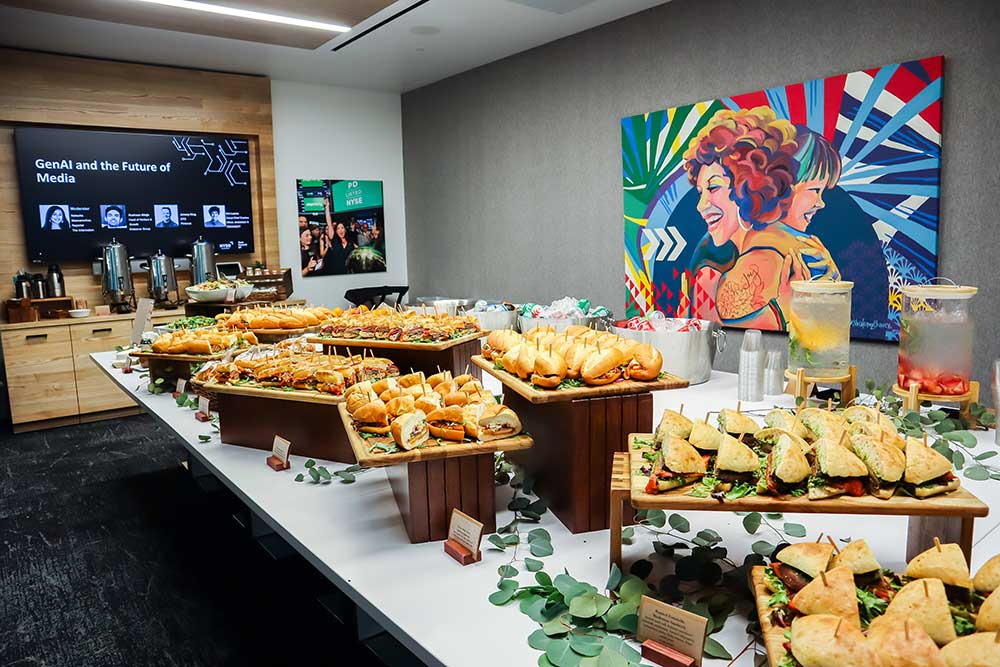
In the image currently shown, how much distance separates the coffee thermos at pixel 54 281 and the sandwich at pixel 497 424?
5.09m

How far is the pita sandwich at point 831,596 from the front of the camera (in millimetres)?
866

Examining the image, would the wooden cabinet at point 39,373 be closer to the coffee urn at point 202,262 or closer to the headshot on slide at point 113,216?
the headshot on slide at point 113,216

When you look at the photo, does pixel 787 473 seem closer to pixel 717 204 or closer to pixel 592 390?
pixel 592 390

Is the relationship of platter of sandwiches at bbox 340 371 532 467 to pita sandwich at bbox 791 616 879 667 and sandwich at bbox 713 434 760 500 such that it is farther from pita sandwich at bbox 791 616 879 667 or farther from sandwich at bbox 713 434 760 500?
pita sandwich at bbox 791 616 879 667

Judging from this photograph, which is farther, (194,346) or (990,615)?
(194,346)

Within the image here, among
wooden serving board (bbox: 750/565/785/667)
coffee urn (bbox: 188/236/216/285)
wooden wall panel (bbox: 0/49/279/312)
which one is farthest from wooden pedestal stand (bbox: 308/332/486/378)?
wooden wall panel (bbox: 0/49/279/312)

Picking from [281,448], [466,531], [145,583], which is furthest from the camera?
[145,583]

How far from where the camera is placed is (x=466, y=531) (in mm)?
1365

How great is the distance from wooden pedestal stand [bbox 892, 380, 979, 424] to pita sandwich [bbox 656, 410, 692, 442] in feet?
3.49

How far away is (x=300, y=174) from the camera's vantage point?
6633 millimetres

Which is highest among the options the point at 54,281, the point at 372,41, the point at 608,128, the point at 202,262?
the point at 372,41

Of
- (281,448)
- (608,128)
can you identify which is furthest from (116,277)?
(281,448)

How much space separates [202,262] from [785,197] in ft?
14.6

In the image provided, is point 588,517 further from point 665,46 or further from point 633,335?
point 665,46
